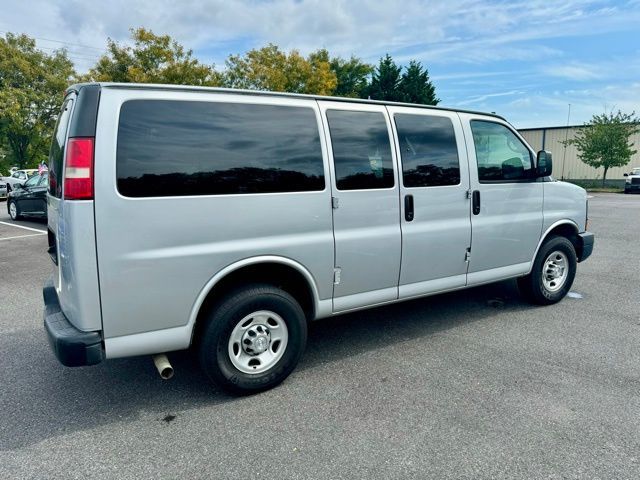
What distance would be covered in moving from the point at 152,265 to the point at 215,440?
1.17m

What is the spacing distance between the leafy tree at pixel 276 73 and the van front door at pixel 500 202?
80.2ft

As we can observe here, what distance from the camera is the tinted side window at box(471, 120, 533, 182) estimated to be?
4414 millimetres

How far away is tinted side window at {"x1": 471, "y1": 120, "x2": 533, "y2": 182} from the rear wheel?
47.9ft

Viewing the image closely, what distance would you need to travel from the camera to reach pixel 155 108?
9.34 feet

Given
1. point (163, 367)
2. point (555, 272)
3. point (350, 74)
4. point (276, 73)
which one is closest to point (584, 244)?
point (555, 272)

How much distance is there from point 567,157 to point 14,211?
37377mm

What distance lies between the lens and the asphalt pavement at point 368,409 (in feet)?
8.29

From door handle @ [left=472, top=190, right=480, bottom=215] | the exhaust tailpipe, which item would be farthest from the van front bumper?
the exhaust tailpipe

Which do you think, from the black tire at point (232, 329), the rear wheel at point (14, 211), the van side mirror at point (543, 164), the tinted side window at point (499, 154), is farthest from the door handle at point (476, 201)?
the rear wheel at point (14, 211)

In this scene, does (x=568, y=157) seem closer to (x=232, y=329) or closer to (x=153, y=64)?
(x=153, y=64)

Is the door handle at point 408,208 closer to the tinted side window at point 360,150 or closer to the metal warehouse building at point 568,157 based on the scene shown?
the tinted side window at point 360,150

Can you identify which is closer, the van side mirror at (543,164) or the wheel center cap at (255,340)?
the wheel center cap at (255,340)

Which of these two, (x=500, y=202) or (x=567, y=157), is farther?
(x=567, y=157)

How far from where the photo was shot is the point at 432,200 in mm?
4004
